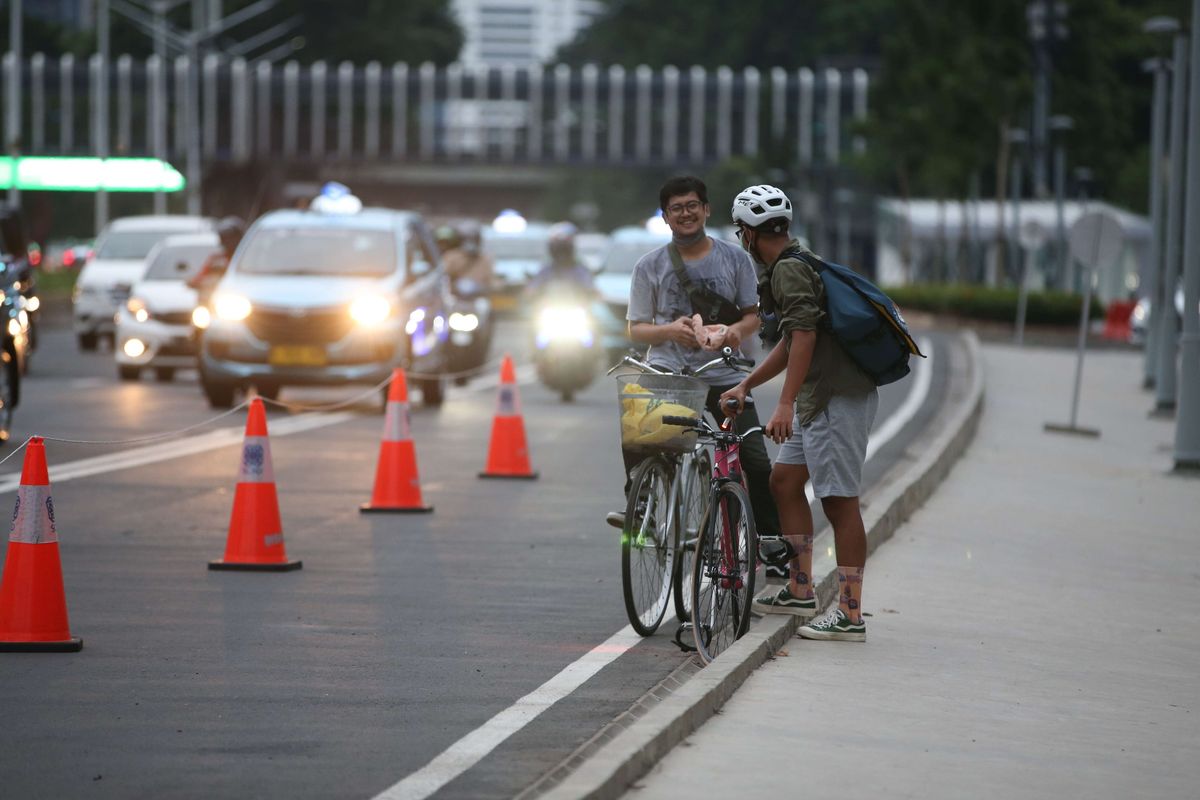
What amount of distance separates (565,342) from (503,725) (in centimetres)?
1814

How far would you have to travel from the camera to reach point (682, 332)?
9.77 metres

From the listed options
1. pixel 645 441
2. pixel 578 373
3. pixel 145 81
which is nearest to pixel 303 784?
pixel 645 441

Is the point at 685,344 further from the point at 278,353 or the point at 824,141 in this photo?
the point at 824,141

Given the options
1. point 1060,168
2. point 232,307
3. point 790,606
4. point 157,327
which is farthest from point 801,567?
point 1060,168

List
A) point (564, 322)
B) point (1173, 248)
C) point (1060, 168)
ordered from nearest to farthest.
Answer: point (564, 322) → point (1173, 248) → point (1060, 168)

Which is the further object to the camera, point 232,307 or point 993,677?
point 232,307

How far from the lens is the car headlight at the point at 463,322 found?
2823 centimetres

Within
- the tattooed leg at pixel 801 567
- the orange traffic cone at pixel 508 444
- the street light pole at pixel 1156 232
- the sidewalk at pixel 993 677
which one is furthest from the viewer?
the street light pole at pixel 1156 232

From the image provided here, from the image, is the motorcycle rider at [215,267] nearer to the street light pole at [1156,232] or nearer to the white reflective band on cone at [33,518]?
the street light pole at [1156,232]

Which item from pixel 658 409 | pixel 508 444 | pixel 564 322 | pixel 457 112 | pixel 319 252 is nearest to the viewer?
pixel 658 409

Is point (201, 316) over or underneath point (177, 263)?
underneath

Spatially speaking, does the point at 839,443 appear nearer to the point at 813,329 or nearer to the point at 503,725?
the point at 813,329

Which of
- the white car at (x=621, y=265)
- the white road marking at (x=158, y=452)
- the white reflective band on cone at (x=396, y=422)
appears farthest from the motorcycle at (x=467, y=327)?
the white reflective band on cone at (x=396, y=422)

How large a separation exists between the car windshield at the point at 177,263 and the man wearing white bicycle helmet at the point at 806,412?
19162 millimetres
